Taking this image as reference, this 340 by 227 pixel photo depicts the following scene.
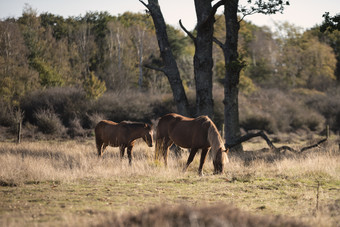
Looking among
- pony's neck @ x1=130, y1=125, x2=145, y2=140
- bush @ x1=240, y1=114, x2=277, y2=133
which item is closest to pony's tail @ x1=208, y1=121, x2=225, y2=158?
pony's neck @ x1=130, y1=125, x2=145, y2=140

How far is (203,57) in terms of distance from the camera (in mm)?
13922

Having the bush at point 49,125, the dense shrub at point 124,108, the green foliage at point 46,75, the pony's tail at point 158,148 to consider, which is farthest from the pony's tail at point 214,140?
the green foliage at point 46,75

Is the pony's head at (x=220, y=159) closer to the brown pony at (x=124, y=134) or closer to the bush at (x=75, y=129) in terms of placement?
the brown pony at (x=124, y=134)

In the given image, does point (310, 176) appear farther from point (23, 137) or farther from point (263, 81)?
point (263, 81)

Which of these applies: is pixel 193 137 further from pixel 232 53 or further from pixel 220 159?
pixel 232 53

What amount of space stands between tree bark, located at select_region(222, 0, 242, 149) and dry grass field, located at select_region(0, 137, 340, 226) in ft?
12.6

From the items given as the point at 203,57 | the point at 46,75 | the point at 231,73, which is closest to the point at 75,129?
the point at 46,75

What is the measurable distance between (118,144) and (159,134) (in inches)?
61.5

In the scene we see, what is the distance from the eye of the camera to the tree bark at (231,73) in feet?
50.8

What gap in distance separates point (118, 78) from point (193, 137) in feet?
100

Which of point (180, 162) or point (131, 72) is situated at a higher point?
point (131, 72)

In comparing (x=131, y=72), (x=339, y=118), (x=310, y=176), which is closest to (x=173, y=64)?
(x=310, y=176)

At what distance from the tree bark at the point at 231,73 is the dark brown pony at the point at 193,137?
497cm

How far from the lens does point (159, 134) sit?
1114cm
